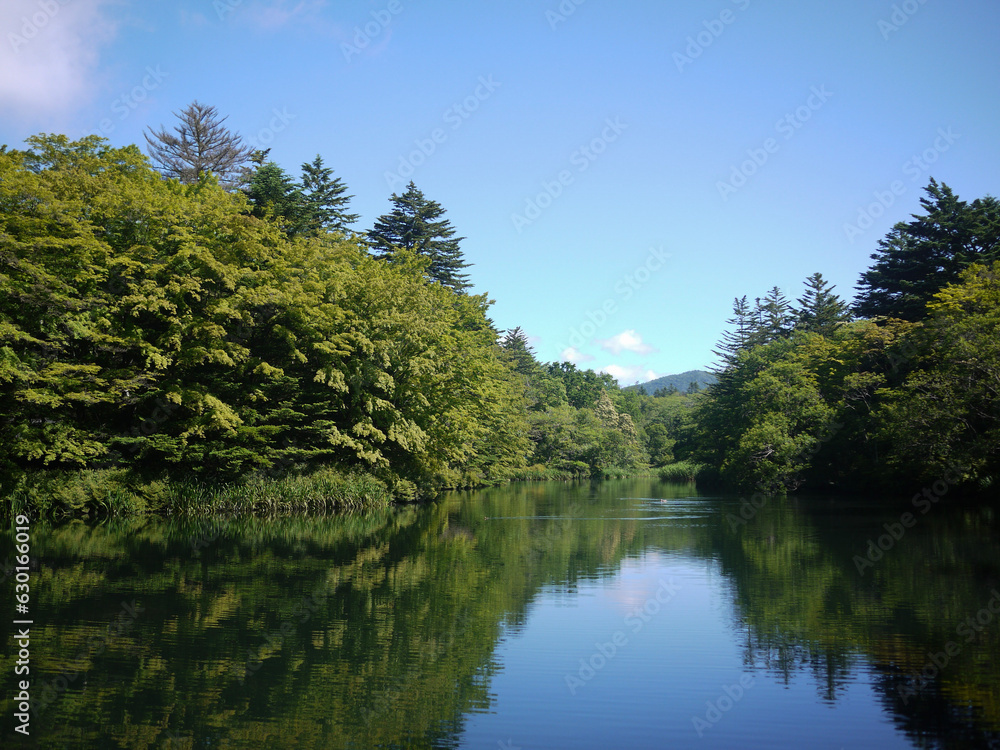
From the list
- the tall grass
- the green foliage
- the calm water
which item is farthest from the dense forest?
the tall grass

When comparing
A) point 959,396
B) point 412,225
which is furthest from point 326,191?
point 959,396

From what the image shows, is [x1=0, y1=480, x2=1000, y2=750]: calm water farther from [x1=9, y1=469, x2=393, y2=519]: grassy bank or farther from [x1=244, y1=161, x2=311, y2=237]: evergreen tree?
[x1=244, y1=161, x2=311, y2=237]: evergreen tree

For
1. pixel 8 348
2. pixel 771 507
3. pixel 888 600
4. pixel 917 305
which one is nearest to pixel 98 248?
pixel 8 348

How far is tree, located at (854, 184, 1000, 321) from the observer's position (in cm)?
4456

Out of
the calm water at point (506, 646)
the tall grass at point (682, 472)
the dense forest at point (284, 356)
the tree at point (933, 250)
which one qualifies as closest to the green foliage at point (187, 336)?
the dense forest at point (284, 356)

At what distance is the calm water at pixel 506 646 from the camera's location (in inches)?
291

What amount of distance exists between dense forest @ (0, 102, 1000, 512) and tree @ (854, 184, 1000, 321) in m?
0.16

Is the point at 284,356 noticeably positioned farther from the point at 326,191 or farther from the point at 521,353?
the point at 521,353

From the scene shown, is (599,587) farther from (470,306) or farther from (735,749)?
(470,306)

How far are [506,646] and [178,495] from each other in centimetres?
2084

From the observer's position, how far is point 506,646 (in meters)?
10.6

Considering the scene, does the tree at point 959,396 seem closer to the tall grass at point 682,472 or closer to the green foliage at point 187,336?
the green foliage at point 187,336

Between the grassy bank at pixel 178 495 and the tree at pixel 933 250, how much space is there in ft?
112

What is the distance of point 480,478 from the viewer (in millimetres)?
55656
